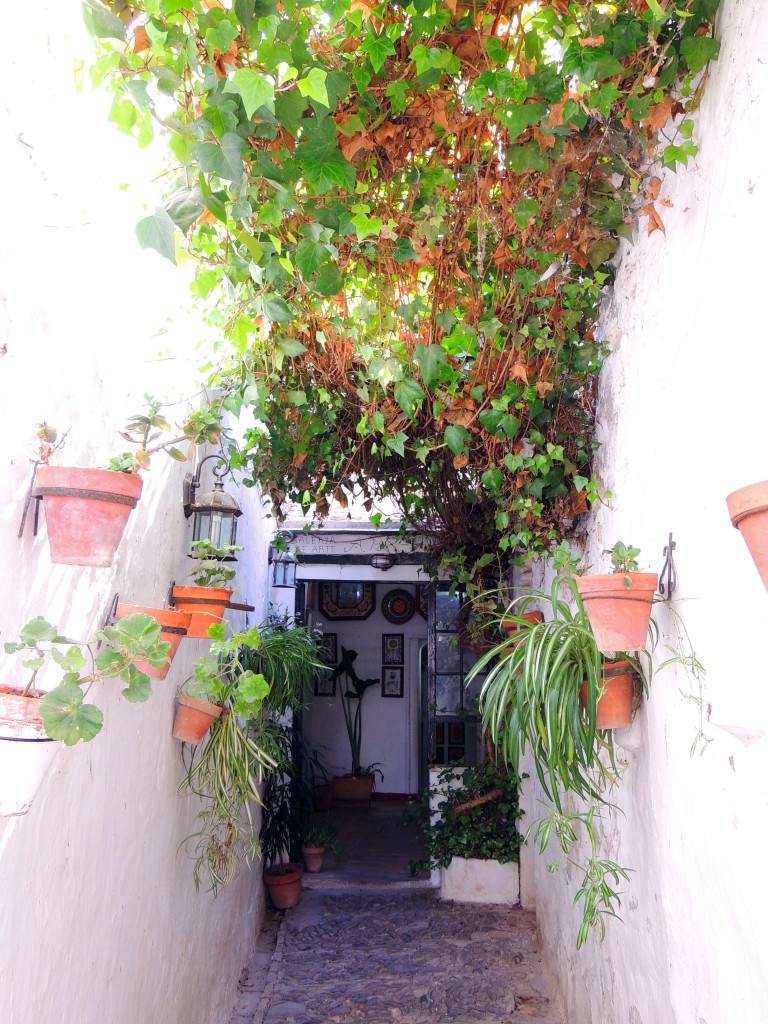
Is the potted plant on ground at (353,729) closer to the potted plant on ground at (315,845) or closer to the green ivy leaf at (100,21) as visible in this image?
the potted plant on ground at (315,845)

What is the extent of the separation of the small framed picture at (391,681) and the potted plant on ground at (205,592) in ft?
21.3

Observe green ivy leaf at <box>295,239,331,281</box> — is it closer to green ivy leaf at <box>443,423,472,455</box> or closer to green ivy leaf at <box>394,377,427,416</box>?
green ivy leaf at <box>394,377,427,416</box>

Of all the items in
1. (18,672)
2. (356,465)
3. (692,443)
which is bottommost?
(18,672)

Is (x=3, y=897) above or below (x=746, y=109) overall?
below

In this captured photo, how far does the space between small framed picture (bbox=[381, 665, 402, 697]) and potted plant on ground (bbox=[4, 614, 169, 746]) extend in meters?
7.64

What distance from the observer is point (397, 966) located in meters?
4.46

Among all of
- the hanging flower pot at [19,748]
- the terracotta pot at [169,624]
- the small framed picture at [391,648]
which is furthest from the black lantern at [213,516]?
the small framed picture at [391,648]

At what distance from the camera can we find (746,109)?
1647 mm

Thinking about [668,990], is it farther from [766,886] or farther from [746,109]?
[746,109]

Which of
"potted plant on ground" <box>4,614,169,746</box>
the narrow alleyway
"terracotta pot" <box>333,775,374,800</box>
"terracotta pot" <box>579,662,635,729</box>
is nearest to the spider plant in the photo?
"terracotta pot" <box>579,662,635,729</box>

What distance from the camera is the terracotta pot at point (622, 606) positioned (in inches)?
76.0

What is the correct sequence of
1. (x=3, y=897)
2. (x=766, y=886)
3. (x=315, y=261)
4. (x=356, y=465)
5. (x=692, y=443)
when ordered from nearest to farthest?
(x=766, y=886) → (x=3, y=897) → (x=692, y=443) → (x=315, y=261) → (x=356, y=465)

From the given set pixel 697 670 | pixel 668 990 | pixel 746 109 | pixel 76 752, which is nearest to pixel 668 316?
pixel 746 109

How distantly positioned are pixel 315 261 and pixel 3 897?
1683 mm
